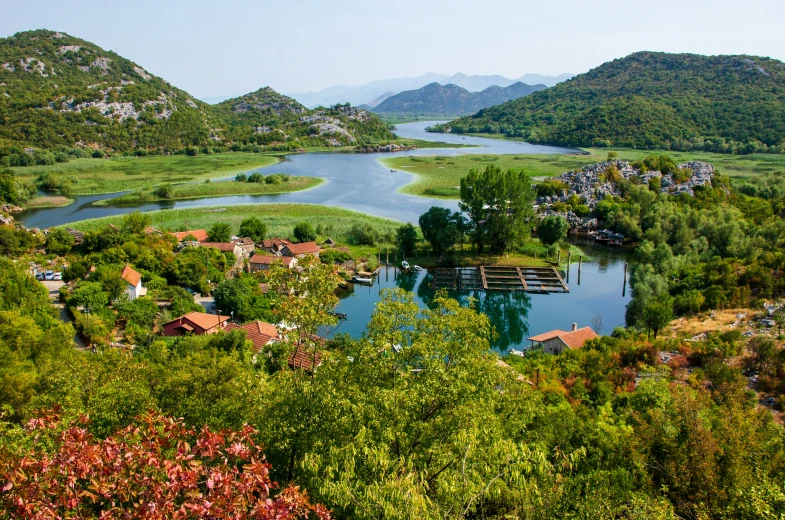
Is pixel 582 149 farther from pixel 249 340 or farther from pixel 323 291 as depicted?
pixel 323 291

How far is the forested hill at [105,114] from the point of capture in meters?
89.2

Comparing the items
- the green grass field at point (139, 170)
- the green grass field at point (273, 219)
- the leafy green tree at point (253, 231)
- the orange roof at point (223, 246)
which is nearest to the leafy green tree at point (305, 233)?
the green grass field at point (273, 219)

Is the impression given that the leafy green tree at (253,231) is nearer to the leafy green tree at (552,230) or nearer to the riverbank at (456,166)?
the leafy green tree at (552,230)

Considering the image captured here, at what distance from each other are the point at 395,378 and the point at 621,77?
16409 centimetres

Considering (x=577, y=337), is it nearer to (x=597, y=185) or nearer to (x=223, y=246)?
(x=223, y=246)

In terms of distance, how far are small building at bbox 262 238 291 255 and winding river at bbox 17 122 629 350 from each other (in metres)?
7.37

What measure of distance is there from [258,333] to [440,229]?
1998cm

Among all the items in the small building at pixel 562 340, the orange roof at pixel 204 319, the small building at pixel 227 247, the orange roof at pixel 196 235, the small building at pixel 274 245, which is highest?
the orange roof at pixel 196 235

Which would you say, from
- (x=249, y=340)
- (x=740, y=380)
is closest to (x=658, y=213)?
Result: (x=740, y=380)

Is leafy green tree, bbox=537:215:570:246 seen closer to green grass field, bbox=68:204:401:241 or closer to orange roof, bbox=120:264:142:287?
green grass field, bbox=68:204:401:241

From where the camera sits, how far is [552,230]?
4050cm

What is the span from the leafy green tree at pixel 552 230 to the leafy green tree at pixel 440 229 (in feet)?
23.6

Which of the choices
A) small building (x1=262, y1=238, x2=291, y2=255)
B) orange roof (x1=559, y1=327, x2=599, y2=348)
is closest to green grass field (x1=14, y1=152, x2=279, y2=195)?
small building (x1=262, y1=238, x2=291, y2=255)

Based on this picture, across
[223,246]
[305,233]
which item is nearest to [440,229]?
[305,233]
